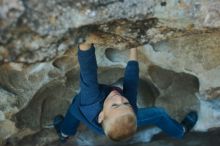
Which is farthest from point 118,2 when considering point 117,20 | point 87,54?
point 87,54

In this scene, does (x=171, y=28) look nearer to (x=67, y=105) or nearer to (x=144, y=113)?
(x=144, y=113)

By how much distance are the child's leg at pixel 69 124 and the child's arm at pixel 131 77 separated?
10.4 inches

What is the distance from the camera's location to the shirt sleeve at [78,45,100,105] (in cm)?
134

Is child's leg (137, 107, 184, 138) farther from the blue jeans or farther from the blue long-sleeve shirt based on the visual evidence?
the blue long-sleeve shirt

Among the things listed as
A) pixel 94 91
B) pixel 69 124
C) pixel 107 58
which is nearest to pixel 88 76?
pixel 94 91

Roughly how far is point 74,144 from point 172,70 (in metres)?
0.45

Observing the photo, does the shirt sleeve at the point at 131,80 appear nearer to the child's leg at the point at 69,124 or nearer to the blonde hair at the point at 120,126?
the blonde hair at the point at 120,126

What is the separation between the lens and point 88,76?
140 cm

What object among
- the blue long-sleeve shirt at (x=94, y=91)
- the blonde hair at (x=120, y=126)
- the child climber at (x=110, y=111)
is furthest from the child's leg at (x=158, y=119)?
the blonde hair at (x=120, y=126)

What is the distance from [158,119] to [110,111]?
0.37 m

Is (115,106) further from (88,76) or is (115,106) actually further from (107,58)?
(107,58)

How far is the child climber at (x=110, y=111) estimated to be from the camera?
4.46 ft

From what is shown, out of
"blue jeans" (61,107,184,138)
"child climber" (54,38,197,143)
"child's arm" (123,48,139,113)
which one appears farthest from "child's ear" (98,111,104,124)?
"blue jeans" (61,107,184,138)

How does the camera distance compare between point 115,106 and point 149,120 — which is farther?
point 149,120
